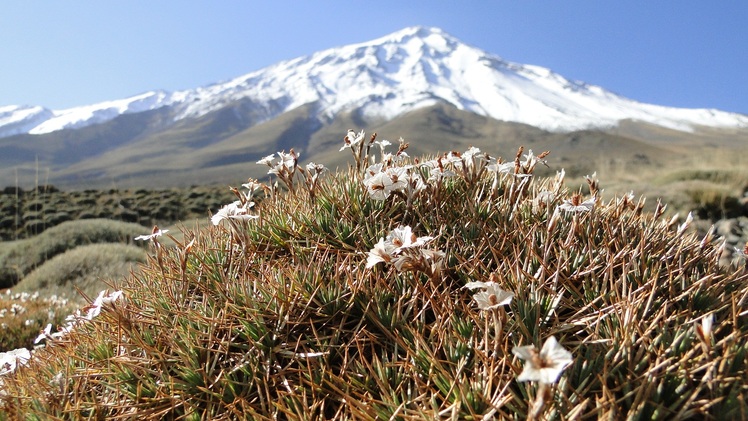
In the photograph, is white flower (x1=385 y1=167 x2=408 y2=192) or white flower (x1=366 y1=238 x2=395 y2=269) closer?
white flower (x1=366 y1=238 x2=395 y2=269)

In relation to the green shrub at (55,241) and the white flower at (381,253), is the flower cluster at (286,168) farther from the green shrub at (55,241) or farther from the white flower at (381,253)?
the green shrub at (55,241)

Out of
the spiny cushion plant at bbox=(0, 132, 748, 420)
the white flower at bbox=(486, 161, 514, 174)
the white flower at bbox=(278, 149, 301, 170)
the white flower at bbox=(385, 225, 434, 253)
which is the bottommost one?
the spiny cushion plant at bbox=(0, 132, 748, 420)

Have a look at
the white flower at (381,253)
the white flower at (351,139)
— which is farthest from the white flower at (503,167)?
the white flower at (381,253)

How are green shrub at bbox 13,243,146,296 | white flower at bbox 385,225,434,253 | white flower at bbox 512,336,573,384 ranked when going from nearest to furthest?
white flower at bbox 512,336,573,384 → white flower at bbox 385,225,434,253 → green shrub at bbox 13,243,146,296

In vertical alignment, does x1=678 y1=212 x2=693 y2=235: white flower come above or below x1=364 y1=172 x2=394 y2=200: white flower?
below

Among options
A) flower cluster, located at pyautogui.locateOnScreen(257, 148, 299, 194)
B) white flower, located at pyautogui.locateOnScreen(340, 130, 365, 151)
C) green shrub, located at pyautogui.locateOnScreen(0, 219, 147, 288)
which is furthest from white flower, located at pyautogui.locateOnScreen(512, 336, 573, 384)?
green shrub, located at pyautogui.locateOnScreen(0, 219, 147, 288)

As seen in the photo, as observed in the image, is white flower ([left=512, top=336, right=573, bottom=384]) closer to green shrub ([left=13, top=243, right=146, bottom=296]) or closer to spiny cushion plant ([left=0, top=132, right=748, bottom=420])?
spiny cushion plant ([left=0, top=132, right=748, bottom=420])

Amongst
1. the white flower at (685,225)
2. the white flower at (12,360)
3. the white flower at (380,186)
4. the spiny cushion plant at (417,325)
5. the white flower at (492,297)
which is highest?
the white flower at (380,186)

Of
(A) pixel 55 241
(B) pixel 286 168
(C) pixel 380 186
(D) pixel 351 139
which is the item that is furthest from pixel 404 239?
(A) pixel 55 241

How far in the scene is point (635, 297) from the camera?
2006mm

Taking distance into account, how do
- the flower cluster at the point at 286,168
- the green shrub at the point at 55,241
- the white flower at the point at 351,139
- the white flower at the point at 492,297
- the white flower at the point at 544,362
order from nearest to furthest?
the white flower at the point at 544,362 < the white flower at the point at 492,297 < the flower cluster at the point at 286,168 < the white flower at the point at 351,139 < the green shrub at the point at 55,241

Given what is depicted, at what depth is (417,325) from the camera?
1932mm

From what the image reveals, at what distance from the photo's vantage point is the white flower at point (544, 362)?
1.28m

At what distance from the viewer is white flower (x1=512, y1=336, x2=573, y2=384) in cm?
128
